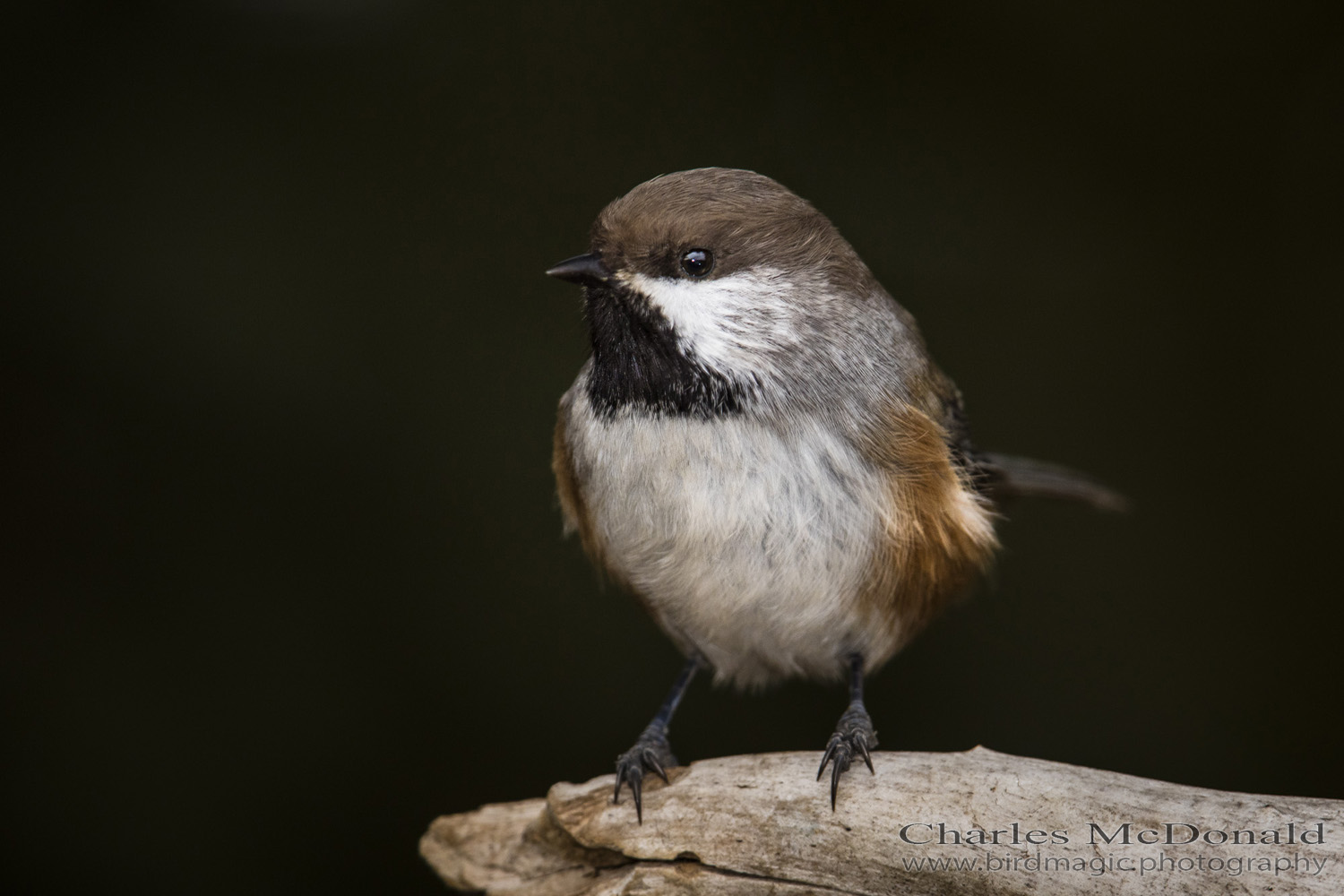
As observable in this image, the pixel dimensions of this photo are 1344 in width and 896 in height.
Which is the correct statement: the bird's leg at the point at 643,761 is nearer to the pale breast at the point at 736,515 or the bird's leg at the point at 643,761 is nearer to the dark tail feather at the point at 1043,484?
the pale breast at the point at 736,515

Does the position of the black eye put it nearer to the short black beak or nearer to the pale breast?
the short black beak

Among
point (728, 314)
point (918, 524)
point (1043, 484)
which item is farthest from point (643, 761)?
point (1043, 484)

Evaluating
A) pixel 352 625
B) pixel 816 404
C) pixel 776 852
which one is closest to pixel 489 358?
pixel 352 625

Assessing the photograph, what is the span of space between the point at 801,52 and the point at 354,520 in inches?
81.9

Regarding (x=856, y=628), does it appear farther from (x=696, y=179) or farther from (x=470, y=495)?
(x=470, y=495)

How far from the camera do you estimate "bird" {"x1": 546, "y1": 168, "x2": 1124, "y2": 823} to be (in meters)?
2.08

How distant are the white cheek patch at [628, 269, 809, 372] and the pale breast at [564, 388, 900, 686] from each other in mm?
128

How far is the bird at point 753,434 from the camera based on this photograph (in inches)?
81.8

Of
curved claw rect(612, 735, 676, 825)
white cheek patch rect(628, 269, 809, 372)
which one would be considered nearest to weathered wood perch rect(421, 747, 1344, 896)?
curved claw rect(612, 735, 676, 825)

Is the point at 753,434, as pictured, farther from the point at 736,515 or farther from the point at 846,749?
the point at 846,749

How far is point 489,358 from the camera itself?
3.54 m

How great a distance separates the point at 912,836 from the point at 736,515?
662mm

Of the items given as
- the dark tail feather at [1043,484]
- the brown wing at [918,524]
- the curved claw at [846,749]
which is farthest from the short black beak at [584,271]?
the dark tail feather at [1043,484]

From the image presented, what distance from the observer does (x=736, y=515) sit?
6.97ft
